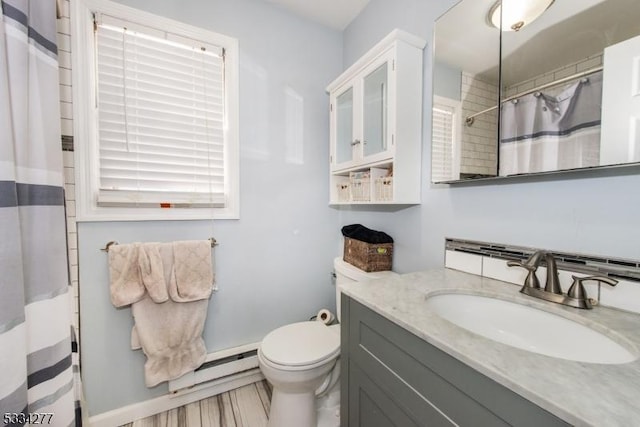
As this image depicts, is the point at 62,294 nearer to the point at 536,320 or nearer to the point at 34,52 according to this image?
the point at 34,52

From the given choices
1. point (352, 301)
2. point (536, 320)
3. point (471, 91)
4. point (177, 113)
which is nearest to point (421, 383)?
point (352, 301)

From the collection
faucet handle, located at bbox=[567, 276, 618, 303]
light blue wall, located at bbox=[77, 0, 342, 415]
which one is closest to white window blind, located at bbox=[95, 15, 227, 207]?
light blue wall, located at bbox=[77, 0, 342, 415]

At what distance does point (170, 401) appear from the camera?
4.67ft

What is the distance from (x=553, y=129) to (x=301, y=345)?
1360mm

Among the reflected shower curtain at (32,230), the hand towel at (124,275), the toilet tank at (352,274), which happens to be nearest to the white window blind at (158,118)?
the hand towel at (124,275)

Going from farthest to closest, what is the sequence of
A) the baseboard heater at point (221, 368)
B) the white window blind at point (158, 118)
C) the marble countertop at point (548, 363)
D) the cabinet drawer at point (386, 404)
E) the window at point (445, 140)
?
the baseboard heater at point (221, 368) → the white window blind at point (158, 118) → the window at point (445, 140) → the cabinet drawer at point (386, 404) → the marble countertop at point (548, 363)

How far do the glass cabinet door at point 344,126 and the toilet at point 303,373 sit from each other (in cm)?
74

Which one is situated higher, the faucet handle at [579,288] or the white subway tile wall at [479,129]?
the white subway tile wall at [479,129]

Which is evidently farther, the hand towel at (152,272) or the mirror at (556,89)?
the hand towel at (152,272)

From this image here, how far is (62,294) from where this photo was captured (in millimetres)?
838

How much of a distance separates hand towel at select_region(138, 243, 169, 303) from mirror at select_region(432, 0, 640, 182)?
4.97ft

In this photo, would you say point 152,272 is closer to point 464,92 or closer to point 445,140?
point 445,140

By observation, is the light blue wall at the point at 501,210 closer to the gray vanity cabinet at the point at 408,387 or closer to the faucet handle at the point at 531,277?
the faucet handle at the point at 531,277

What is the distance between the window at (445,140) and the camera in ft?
3.74
